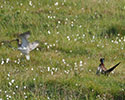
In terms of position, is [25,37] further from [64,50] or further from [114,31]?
[114,31]

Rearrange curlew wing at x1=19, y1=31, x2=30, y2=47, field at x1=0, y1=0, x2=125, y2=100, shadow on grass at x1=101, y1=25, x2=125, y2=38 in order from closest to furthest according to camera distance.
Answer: field at x1=0, y1=0, x2=125, y2=100 < curlew wing at x1=19, y1=31, x2=30, y2=47 < shadow on grass at x1=101, y1=25, x2=125, y2=38

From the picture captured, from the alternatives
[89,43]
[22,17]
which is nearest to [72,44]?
[89,43]

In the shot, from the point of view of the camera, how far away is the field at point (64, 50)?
29.6ft

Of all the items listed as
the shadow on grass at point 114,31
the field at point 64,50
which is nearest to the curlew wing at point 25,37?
the field at point 64,50

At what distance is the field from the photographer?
29.6 feet

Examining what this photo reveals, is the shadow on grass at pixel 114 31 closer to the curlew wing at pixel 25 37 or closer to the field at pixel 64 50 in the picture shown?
the field at pixel 64 50

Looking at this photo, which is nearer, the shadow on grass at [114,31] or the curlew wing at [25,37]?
the curlew wing at [25,37]

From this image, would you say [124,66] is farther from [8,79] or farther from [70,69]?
[8,79]

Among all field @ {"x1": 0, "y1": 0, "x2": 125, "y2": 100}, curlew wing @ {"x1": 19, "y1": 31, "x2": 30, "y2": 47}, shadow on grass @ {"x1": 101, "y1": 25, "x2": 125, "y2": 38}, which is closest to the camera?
field @ {"x1": 0, "y1": 0, "x2": 125, "y2": 100}

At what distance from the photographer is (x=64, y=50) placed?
40.7 ft

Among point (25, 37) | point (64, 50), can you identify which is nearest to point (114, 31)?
point (64, 50)

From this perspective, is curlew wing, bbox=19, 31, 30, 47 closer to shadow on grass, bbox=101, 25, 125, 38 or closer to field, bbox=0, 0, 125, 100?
field, bbox=0, 0, 125, 100

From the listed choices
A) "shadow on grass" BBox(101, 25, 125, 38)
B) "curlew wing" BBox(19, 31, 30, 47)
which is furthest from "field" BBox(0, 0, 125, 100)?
"curlew wing" BBox(19, 31, 30, 47)

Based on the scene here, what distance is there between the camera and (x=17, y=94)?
346 inches
